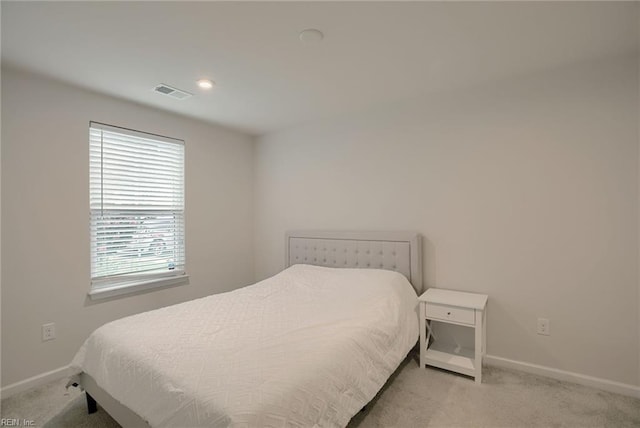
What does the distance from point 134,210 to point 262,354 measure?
2193 millimetres

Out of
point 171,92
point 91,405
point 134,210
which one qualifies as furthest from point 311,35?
point 91,405

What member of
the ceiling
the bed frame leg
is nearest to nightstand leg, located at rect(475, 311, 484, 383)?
the ceiling

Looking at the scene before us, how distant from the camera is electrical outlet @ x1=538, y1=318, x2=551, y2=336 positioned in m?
2.38

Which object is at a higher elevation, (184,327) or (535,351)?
(184,327)

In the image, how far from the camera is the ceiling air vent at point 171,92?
2549 millimetres

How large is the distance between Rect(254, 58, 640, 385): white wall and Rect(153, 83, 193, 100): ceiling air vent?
5.42 feet

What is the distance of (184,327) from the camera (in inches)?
75.3

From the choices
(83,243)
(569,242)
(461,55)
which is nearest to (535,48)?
(461,55)

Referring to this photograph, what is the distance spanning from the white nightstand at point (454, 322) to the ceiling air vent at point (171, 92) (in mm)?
2685

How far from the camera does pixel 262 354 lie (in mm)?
1570

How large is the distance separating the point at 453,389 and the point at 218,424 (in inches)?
69.8

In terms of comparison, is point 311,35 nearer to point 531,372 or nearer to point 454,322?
point 454,322

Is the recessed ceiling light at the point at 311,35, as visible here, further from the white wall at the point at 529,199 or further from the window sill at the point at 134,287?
the window sill at the point at 134,287

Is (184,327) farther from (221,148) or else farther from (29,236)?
(221,148)
